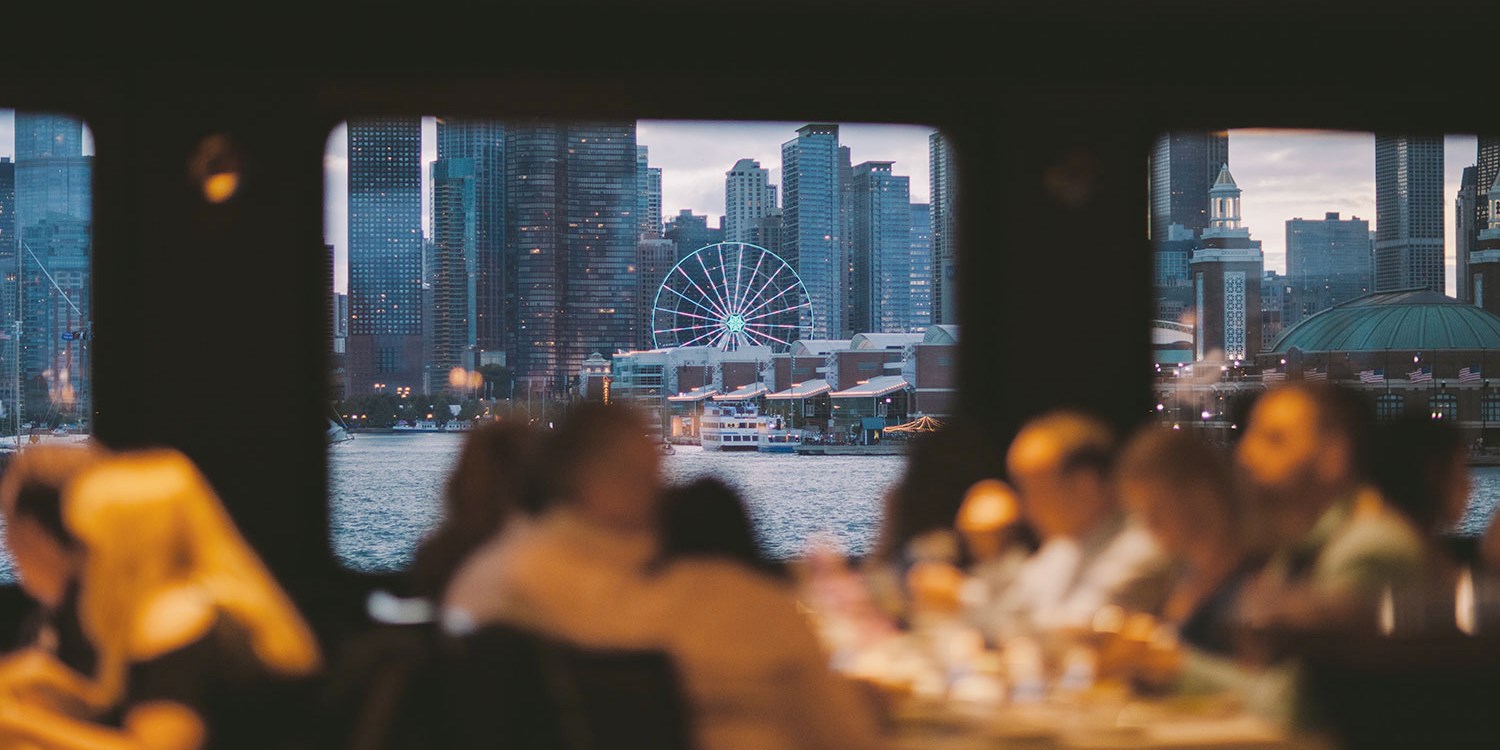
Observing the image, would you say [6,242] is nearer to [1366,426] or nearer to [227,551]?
[227,551]

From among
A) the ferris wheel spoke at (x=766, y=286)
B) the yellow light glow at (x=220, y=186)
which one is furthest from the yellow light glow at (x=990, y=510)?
the ferris wheel spoke at (x=766, y=286)

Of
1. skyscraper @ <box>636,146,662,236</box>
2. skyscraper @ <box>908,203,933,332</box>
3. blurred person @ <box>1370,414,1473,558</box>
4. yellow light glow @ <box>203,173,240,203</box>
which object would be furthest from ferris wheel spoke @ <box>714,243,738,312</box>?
blurred person @ <box>1370,414,1473,558</box>

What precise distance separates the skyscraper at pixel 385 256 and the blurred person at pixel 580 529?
7.20ft

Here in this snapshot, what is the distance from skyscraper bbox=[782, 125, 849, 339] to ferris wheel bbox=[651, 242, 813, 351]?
86 mm

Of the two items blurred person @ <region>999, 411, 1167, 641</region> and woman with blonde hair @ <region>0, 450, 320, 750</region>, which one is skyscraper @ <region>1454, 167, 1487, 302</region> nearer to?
blurred person @ <region>999, 411, 1167, 641</region>

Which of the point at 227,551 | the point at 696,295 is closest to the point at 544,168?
the point at 696,295

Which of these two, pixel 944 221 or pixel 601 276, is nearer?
pixel 944 221

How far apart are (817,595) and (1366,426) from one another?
1262 millimetres

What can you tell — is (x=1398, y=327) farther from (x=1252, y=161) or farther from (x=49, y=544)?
(x=49, y=544)

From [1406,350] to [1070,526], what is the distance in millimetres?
3380

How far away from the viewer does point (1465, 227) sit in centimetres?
521

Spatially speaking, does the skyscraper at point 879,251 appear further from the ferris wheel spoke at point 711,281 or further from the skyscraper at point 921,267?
the ferris wheel spoke at point 711,281

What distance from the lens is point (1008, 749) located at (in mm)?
1841

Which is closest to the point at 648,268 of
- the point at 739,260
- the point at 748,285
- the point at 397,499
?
the point at 739,260
